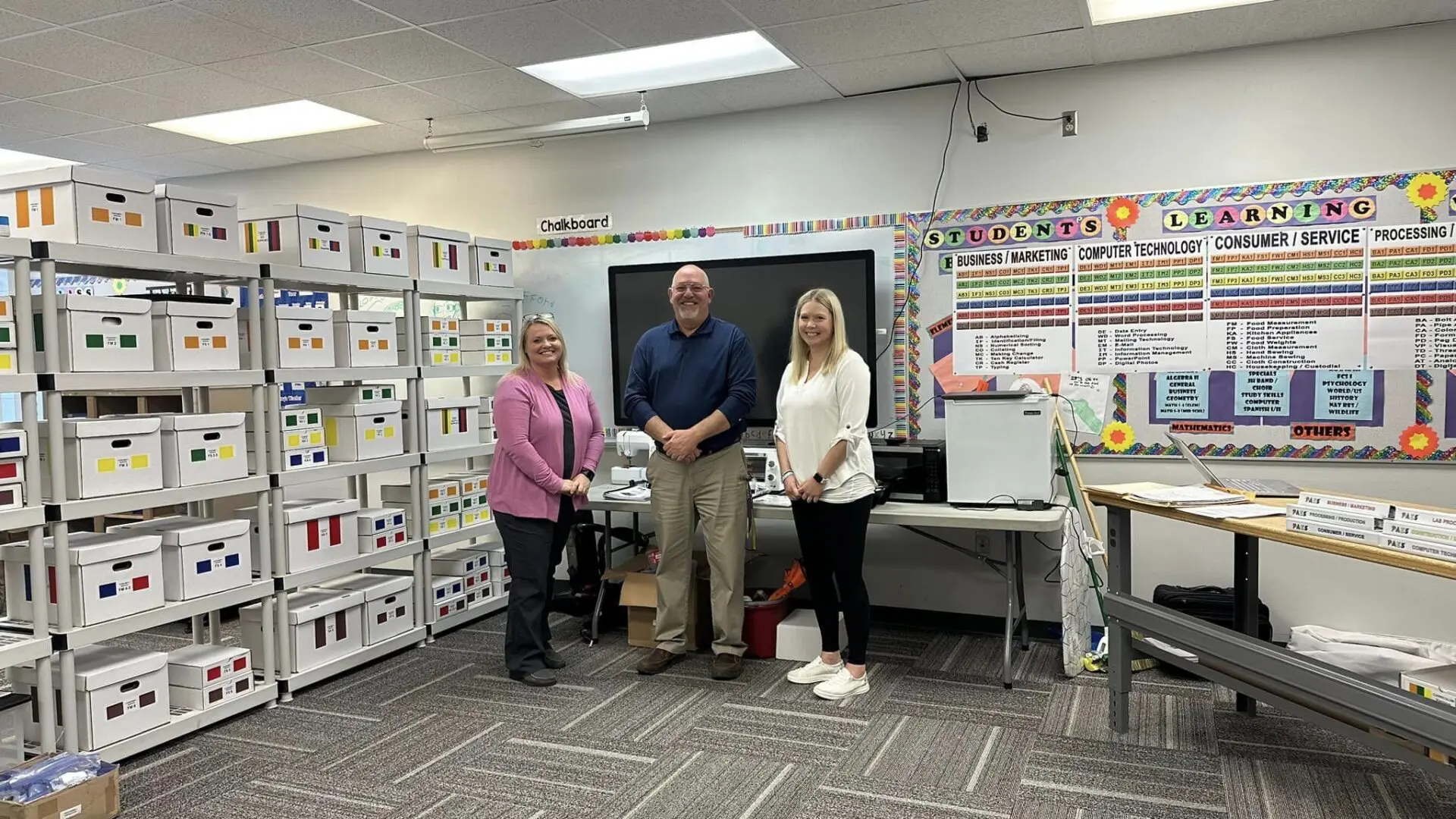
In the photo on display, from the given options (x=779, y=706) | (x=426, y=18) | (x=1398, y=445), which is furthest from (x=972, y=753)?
(x=426, y=18)

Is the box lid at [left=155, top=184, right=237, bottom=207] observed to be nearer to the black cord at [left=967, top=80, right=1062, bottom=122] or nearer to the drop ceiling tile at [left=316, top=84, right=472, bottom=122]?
the drop ceiling tile at [left=316, top=84, right=472, bottom=122]

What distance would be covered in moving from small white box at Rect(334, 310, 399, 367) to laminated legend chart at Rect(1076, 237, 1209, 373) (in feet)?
9.80

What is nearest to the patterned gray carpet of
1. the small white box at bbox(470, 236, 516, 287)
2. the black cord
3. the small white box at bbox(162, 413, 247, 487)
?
the small white box at bbox(162, 413, 247, 487)

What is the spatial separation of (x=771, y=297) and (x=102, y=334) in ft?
8.72

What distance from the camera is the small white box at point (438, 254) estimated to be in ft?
14.7

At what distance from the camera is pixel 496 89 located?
427 cm

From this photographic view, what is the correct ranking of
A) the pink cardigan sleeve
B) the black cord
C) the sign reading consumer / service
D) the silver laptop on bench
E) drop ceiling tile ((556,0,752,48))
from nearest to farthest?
the silver laptop on bench → drop ceiling tile ((556,0,752,48)) → the pink cardigan sleeve → the black cord → the sign reading consumer / service

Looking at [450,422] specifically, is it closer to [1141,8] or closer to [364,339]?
[364,339]

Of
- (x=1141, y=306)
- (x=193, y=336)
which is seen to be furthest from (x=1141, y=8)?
(x=193, y=336)

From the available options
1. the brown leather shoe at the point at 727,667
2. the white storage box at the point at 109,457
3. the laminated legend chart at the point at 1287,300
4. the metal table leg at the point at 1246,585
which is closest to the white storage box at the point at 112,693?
the white storage box at the point at 109,457

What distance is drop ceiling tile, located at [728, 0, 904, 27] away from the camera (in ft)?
10.8

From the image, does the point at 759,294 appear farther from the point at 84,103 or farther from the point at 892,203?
the point at 84,103

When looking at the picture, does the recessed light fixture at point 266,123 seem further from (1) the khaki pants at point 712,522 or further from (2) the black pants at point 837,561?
(2) the black pants at point 837,561

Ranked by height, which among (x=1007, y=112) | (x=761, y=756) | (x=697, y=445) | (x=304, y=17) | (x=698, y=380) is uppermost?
(x=304, y=17)
